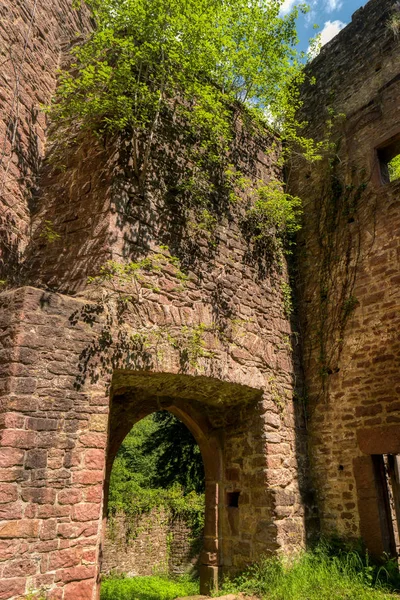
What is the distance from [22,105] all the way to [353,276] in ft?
17.4

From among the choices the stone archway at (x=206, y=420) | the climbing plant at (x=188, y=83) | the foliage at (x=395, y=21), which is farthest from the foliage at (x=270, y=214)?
the foliage at (x=395, y=21)

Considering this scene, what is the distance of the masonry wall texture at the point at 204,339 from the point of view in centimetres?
383

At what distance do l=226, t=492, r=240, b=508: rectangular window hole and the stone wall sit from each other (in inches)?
301

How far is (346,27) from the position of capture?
8.24 metres

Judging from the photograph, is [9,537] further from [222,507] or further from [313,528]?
[313,528]

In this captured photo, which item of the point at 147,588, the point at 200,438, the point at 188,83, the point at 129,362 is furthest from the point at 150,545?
the point at 188,83

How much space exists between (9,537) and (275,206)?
5.59 meters

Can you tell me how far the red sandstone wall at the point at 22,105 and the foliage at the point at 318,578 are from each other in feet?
15.8

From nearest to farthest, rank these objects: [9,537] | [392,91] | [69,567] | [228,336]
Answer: [9,537]
[69,567]
[228,336]
[392,91]

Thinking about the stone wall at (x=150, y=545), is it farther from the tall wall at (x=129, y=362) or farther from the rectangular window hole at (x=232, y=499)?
the rectangular window hole at (x=232, y=499)

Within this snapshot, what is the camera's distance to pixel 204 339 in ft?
17.9

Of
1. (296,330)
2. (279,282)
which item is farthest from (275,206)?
(296,330)

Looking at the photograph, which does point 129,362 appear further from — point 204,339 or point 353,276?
point 353,276

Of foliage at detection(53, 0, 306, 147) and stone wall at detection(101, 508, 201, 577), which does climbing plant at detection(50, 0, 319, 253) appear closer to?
foliage at detection(53, 0, 306, 147)
